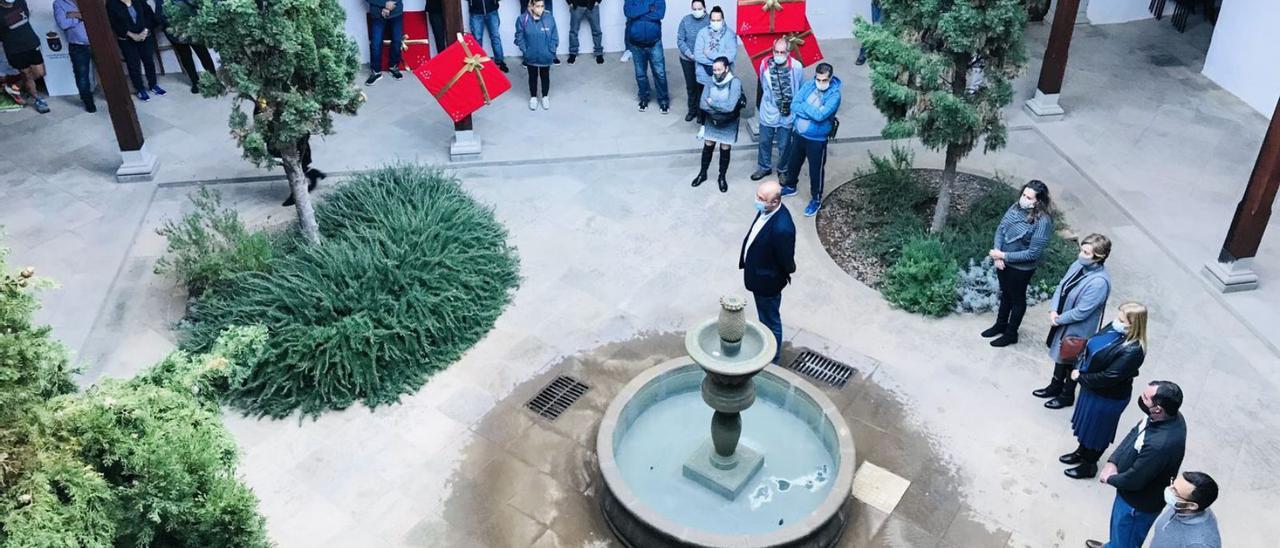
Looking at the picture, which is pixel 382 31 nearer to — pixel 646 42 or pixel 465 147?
pixel 465 147

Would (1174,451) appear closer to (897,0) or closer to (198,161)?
(897,0)

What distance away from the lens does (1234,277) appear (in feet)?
30.5

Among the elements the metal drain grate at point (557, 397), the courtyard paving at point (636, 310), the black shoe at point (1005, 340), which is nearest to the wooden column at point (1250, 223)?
the courtyard paving at point (636, 310)

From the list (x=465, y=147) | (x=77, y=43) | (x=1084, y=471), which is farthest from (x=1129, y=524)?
(x=77, y=43)

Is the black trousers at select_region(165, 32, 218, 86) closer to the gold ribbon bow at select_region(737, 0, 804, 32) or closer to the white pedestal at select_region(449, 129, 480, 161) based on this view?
the white pedestal at select_region(449, 129, 480, 161)

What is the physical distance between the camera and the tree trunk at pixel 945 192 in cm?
970

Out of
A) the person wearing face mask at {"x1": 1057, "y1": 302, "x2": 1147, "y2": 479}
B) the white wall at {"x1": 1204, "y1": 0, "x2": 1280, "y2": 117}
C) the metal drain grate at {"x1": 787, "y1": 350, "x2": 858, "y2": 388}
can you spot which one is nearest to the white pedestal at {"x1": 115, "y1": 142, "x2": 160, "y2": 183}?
the metal drain grate at {"x1": 787, "y1": 350, "x2": 858, "y2": 388}

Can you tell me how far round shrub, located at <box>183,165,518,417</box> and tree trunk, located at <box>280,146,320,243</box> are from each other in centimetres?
20

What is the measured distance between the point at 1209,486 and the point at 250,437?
21.3ft

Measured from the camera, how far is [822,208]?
35.4 ft

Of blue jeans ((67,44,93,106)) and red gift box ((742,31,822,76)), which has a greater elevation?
red gift box ((742,31,822,76))

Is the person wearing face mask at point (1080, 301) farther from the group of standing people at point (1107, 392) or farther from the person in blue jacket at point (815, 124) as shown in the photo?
the person in blue jacket at point (815, 124)

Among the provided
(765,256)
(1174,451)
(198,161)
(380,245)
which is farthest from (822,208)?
(198,161)

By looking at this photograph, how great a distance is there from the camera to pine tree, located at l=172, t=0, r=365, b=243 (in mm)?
7943
